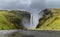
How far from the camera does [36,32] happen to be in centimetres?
484

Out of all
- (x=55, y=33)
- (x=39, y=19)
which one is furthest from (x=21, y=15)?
(x=55, y=33)

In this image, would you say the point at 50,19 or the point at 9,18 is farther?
the point at 9,18

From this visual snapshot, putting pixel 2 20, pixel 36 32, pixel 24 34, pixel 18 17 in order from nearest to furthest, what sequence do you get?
pixel 36 32 → pixel 24 34 → pixel 2 20 → pixel 18 17

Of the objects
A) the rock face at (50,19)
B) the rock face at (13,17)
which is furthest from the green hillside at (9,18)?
the rock face at (50,19)

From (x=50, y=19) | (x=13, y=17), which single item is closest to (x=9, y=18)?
(x=13, y=17)

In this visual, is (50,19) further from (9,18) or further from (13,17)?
(9,18)

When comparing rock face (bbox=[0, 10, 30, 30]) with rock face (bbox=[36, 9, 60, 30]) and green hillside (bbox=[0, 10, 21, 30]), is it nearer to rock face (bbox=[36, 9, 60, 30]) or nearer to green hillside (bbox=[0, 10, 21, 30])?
green hillside (bbox=[0, 10, 21, 30])

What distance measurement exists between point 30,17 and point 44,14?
29.2 inches

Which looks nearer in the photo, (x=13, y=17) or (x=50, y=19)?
(x=50, y=19)

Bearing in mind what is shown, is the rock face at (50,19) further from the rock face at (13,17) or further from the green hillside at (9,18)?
the green hillside at (9,18)

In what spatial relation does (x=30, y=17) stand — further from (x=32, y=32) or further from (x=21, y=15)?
(x=32, y=32)

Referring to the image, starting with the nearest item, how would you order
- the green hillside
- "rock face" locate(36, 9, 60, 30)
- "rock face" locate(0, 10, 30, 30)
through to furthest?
"rock face" locate(36, 9, 60, 30), the green hillside, "rock face" locate(0, 10, 30, 30)

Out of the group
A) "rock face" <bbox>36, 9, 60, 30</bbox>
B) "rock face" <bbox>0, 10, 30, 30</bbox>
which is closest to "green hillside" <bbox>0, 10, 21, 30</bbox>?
"rock face" <bbox>0, 10, 30, 30</bbox>

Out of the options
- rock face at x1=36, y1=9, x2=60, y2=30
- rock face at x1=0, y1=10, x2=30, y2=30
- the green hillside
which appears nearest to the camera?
rock face at x1=36, y1=9, x2=60, y2=30
